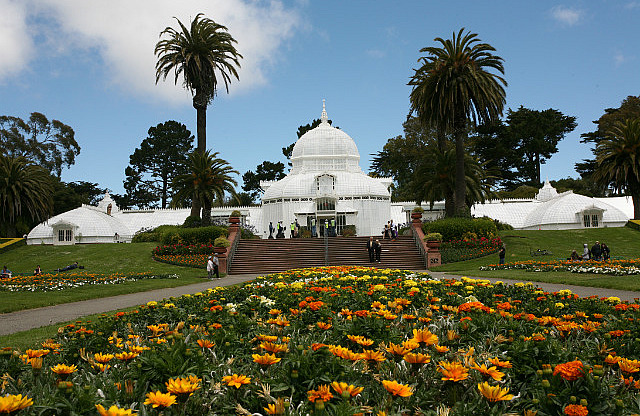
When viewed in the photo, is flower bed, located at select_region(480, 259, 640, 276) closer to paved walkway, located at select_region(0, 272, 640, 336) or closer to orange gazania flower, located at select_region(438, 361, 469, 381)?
paved walkway, located at select_region(0, 272, 640, 336)

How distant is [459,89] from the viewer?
94.5ft

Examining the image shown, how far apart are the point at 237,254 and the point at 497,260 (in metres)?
14.4

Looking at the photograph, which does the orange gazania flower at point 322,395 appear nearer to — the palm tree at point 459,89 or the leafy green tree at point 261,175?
the palm tree at point 459,89

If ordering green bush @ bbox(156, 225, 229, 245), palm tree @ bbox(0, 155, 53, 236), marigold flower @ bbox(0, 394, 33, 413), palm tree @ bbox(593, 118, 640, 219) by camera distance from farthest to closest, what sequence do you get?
1. palm tree @ bbox(593, 118, 640, 219)
2. palm tree @ bbox(0, 155, 53, 236)
3. green bush @ bbox(156, 225, 229, 245)
4. marigold flower @ bbox(0, 394, 33, 413)

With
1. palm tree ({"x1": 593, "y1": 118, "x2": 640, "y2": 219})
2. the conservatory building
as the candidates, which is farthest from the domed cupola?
palm tree ({"x1": 593, "y1": 118, "x2": 640, "y2": 219})

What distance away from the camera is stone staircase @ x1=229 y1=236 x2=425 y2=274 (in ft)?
85.1

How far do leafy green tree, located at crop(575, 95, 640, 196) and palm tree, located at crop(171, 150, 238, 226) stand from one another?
46.6 meters

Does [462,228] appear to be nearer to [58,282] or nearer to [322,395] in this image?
[58,282]

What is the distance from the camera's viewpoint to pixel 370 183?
42.5m

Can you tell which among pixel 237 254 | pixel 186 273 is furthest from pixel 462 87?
pixel 186 273

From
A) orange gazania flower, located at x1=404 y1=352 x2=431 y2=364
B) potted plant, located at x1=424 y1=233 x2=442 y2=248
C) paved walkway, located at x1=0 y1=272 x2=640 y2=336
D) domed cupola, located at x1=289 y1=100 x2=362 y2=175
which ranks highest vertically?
domed cupola, located at x1=289 y1=100 x2=362 y2=175

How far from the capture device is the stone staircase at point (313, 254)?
25.9 meters

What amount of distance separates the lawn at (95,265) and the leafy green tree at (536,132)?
5288 centimetres

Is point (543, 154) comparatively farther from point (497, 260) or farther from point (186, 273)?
point (186, 273)
